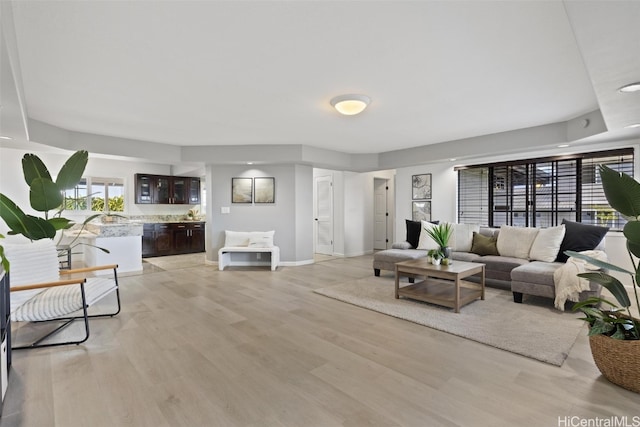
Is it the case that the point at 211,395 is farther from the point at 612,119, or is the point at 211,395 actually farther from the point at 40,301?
the point at 612,119

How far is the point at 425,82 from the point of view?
10.1ft

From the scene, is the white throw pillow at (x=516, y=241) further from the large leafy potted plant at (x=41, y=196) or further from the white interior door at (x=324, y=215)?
the large leafy potted plant at (x=41, y=196)

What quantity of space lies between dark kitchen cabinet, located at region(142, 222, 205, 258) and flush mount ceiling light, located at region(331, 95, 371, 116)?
6213 millimetres

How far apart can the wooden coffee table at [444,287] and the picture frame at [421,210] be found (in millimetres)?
2803

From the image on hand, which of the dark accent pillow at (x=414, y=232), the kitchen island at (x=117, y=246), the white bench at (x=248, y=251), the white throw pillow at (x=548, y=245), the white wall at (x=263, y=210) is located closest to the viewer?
the white throw pillow at (x=548, y=245)

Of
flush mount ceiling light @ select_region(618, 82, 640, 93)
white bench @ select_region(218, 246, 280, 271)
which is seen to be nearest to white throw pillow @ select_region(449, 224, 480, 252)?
flush mount ceiling light @ select_region(618, 82, 640, 93)

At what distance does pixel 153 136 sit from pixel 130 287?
2.52 metres

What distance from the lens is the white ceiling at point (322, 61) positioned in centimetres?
194

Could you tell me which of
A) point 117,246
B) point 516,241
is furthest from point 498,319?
point 117,246

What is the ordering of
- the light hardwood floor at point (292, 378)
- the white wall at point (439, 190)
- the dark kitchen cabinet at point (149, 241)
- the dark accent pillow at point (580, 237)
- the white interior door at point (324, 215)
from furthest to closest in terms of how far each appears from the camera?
the white interior door at point (324, 215) → the dark kitchen cabinet at point (149, 241) → the white wall at point (439, 190) → the dark accent pillow at point (580, 237) → the light hardwood floor at point (292, 378)

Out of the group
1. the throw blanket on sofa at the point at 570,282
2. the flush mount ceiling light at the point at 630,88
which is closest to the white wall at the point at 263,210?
the throw blanket on sofa at the point at 570,282

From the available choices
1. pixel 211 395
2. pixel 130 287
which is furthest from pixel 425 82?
pixel 130 287

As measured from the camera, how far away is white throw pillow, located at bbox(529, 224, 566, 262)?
4379 millimetres

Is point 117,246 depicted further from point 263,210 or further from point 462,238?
point 462,238
